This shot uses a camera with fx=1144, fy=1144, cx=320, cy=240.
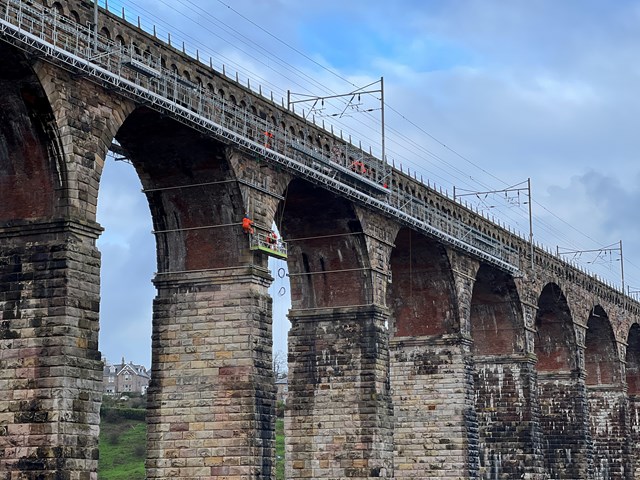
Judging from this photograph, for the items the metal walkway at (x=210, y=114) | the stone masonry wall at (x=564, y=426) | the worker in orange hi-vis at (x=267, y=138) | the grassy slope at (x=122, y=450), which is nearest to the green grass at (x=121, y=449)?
the grassy slope at (x=122, y=450)

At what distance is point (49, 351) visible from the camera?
2619cm

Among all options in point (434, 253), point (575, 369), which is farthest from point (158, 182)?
point (575, 369)

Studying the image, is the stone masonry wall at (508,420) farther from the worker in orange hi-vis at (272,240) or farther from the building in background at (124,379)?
the building in background at (124,379)

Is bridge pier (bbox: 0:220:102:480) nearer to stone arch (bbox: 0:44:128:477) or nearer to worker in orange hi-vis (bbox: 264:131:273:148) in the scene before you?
stone arch (bbox: 0:44:128:477)

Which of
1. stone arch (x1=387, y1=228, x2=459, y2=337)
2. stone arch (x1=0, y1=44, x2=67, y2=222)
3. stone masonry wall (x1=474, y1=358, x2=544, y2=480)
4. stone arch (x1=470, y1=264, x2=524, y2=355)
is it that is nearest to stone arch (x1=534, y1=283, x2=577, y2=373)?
stone arch (x1=470, y1=264, x2=524, y2=355)

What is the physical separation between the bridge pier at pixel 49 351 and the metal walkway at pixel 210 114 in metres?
4.17

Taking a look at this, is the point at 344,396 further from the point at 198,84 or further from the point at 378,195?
the point at 198,84

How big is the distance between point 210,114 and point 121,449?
52.5 metres

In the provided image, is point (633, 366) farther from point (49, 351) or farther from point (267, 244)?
point (49, 351)

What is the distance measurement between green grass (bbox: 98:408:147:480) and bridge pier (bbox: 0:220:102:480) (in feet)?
160

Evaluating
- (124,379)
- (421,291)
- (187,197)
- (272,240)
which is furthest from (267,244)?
(124,379)

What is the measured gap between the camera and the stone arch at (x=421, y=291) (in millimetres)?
48250

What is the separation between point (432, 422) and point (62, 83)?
2692cm

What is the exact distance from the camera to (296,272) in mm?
42812
